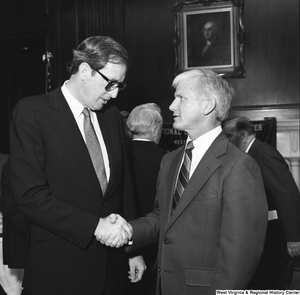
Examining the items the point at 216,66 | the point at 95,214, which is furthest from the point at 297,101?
the point at 95,214

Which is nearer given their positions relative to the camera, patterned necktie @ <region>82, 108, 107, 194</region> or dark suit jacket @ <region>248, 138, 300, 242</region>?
patterned necktie @ <region>82, 108, 107, 194</region>

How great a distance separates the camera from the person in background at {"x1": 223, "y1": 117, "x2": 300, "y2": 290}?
149 inches

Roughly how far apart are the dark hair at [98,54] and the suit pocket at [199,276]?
113 cm

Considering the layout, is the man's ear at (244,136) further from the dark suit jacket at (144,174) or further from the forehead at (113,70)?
the forehead at (113,70)

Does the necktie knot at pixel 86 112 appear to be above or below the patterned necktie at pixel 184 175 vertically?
above

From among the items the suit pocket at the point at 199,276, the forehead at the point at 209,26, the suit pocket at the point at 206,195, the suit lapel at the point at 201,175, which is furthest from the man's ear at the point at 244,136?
the forehead at the point at 209,26

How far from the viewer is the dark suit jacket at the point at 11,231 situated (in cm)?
302

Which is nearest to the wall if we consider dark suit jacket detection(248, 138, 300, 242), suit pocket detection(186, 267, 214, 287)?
dark suit jacket detection(248, 138, 300, 242)

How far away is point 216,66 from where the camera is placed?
781 cm

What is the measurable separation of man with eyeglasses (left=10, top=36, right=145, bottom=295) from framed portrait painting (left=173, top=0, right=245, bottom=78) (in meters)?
5.40

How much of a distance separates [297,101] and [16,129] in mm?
6137

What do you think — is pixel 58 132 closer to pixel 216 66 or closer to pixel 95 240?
pixel 95 240

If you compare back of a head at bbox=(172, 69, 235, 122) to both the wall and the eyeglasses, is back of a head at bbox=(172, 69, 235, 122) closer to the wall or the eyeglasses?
the eyeglasses

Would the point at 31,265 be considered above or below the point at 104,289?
above
